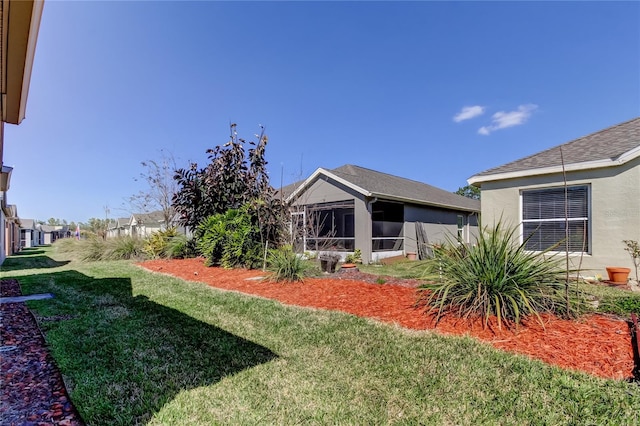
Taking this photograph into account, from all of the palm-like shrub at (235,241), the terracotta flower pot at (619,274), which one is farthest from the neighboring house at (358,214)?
the terracotta flower pot at (619,274)

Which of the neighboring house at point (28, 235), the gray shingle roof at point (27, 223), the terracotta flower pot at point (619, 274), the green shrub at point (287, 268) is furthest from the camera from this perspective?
the gray shingle roof at point (27, 223)

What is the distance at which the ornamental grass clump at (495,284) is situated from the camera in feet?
13.5

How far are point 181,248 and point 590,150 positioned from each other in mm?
14866

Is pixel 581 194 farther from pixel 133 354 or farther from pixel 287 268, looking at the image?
pixel 133 354

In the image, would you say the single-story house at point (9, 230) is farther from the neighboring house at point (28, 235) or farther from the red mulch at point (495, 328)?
the red mulch at point (495, 328)

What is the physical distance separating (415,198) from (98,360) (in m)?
14.0

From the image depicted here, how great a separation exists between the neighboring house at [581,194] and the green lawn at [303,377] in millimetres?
5702

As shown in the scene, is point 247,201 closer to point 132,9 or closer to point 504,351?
point 132,9

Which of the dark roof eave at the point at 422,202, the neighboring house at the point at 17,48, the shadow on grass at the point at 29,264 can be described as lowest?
the shadow on grass at the point at 29,264

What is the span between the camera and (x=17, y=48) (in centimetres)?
281

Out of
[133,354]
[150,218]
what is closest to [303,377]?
[133,354]

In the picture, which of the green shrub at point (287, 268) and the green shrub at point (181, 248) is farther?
the green shrub at point (181, 248)

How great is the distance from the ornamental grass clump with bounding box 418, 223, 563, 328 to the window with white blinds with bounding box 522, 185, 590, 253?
4606 mm

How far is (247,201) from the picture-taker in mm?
10570
